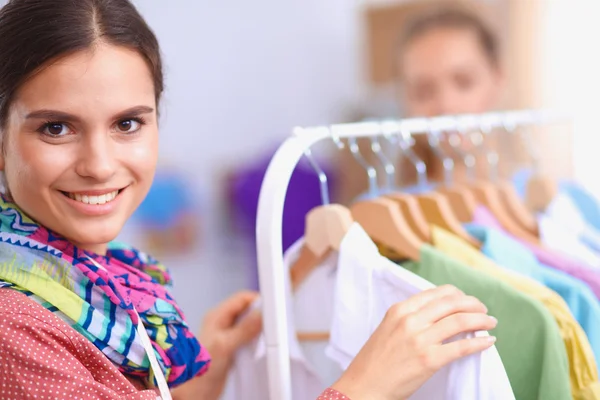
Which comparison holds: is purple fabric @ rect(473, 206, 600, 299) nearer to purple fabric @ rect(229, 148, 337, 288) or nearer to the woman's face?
the woman's face

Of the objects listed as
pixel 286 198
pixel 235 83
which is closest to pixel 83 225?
pixel 286 198

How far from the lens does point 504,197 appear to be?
138 cm

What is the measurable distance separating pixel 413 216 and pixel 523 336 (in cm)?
29

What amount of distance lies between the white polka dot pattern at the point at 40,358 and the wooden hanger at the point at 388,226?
1.45ft

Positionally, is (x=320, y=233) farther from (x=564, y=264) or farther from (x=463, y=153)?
(x=463, y=153)

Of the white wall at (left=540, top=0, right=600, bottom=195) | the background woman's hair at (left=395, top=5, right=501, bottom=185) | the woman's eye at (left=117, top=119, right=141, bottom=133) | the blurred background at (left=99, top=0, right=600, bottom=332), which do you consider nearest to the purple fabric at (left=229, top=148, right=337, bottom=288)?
the blurred background at (left=99, top=0, right=600, bottom=332)

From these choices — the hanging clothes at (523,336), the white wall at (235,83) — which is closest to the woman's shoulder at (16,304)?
the hanging clothes at (523,336)

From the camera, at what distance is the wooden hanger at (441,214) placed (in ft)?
3.87

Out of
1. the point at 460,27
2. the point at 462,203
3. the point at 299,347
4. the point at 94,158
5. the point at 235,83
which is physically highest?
the point at 460,27

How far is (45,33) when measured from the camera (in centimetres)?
85

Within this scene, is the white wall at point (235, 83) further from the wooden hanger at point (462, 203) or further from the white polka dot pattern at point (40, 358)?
the white polka dot pattern at point (40, 358)

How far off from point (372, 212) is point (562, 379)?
0.38 meters

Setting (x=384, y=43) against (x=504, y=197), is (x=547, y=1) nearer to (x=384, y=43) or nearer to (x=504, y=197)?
(x=384, y=43)

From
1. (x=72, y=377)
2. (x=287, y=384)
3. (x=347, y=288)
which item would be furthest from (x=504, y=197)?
(x=72, y=377)
